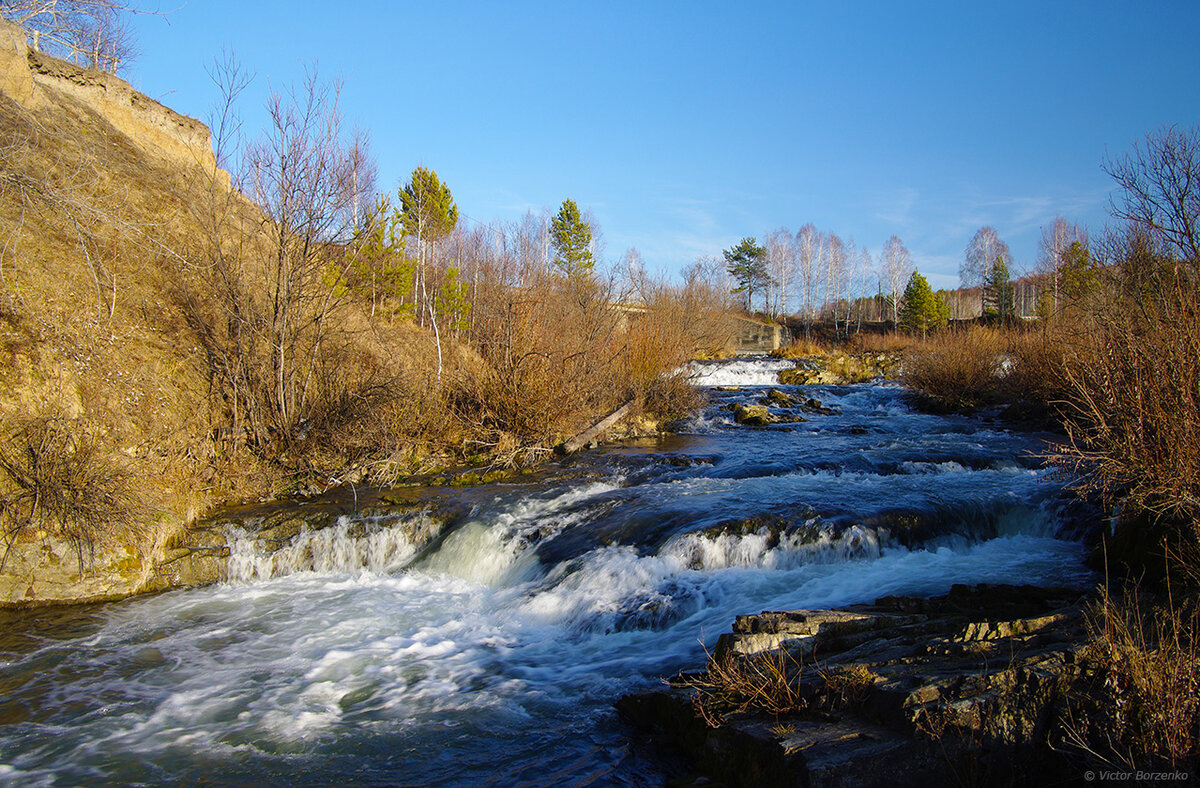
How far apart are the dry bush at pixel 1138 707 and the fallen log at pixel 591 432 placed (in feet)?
36.1

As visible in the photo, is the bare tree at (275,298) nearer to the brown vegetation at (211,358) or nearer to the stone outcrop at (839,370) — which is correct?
the brown vegetation at (211,358)

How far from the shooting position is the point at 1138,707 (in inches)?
119

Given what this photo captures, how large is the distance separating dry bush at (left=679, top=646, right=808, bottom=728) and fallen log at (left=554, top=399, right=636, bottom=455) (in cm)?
963

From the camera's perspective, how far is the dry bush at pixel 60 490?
25.4 feet

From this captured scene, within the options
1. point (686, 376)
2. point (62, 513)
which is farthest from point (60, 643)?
point (686, 376)

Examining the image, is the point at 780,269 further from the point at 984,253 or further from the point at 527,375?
the point at 527,375

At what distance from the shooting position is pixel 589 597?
711 centimetres

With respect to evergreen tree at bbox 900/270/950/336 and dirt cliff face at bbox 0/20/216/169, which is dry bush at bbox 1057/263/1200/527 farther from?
evergreen tree at bbox 900/270/950/336

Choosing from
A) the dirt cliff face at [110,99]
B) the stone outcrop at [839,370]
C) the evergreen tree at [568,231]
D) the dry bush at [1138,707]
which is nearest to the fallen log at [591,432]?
the dry bush at [1138,707]

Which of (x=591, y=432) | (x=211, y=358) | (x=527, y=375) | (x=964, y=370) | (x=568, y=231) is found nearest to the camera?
(x=211, y=358)

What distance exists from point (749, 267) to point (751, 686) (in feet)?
241

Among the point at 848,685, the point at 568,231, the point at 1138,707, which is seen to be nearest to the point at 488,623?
the point at 848,685

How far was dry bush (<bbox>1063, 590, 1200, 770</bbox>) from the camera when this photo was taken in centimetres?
283

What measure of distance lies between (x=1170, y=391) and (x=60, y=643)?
35.5 ft
